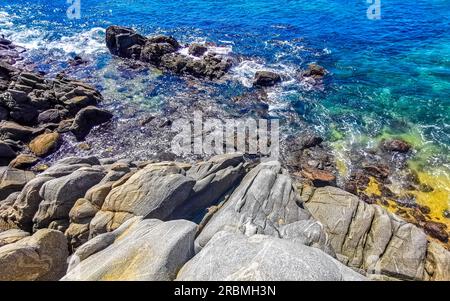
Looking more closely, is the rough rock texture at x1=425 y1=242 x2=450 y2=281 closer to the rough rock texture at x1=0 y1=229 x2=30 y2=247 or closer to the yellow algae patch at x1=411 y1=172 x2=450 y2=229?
the yellow algae patch at x1=411 y1=172 x2=450 y2=229

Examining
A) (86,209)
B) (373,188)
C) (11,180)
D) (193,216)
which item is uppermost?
(86,209)

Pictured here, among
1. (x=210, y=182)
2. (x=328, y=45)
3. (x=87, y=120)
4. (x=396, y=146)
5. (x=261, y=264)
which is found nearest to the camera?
(x=261, y=264)

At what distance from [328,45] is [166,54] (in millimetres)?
24627

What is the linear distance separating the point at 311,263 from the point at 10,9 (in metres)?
84.9

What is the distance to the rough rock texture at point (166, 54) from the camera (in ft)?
140

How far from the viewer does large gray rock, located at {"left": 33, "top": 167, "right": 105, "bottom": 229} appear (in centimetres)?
1798

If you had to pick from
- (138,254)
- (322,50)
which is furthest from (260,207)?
(322,50)

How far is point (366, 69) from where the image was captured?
41812 mm

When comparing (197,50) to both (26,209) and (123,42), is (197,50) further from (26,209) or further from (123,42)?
(26,209)

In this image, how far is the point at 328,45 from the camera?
158 feet

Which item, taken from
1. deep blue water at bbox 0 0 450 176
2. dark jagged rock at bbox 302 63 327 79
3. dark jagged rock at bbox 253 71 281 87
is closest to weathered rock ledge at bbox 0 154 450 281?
deep blue water at bbox 0 0 450 176
